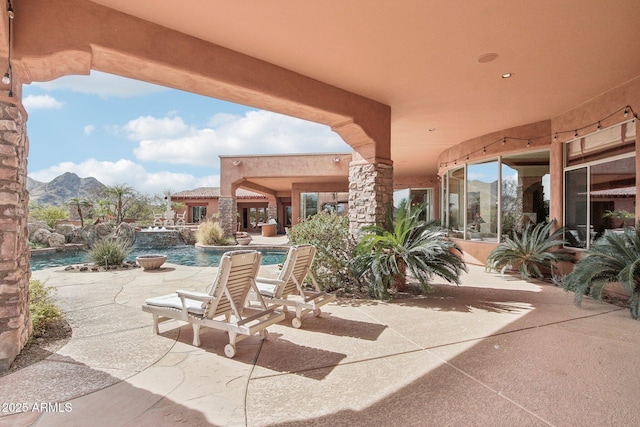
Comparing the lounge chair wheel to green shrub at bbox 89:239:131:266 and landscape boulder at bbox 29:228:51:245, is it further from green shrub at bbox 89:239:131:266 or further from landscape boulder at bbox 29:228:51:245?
landscape boulder at bbox 29:228:51:245

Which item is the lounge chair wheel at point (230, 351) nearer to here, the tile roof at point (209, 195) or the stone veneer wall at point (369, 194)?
the stone veneer wall at point (369, 194)

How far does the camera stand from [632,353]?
10.8ft

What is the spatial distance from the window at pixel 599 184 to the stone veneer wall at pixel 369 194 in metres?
3.64

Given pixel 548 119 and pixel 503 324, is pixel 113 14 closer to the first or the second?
pixel 503 324

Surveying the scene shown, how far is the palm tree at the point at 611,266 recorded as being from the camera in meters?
4.53

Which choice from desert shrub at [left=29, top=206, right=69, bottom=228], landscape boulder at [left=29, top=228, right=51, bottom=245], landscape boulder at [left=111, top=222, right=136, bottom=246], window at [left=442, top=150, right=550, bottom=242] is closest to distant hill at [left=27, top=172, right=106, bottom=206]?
desert shrub at [left=29, top=206, right=69, bottom=228]

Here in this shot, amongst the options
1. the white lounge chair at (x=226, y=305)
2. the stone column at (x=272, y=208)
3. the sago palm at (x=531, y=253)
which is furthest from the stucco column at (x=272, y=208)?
the white lounge chair at (x=226, y=305)

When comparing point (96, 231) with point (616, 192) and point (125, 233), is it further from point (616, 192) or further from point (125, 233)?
point (616, 192)

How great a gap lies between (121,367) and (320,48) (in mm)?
4107

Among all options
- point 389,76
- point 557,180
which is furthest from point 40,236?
point 557,180

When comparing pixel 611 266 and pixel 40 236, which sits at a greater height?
pixel 611 266

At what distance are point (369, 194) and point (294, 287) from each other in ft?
8.67

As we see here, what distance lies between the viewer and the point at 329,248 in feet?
19.5

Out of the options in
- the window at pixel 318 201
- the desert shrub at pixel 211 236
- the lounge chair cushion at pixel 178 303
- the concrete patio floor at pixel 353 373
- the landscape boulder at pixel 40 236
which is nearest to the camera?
the concrete patio floor at pixel 353 373
